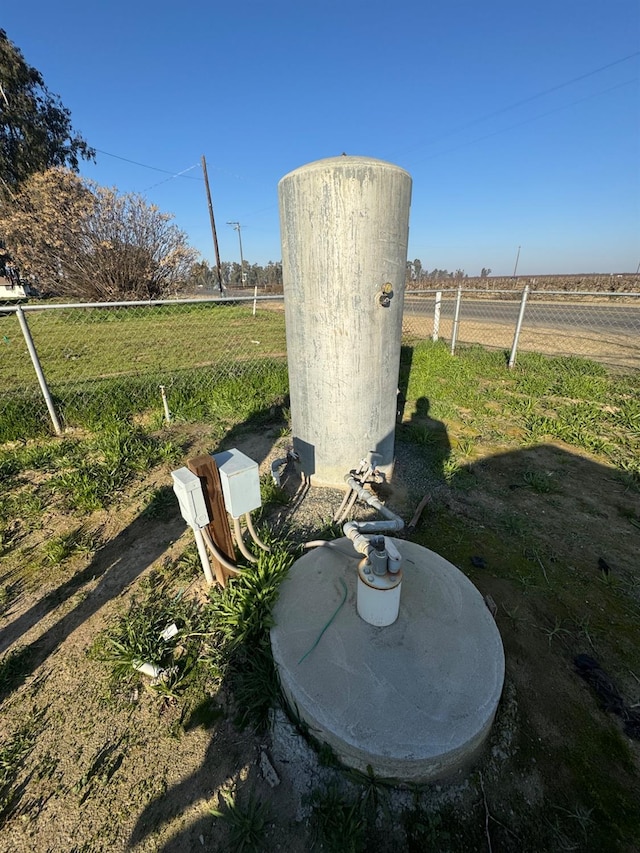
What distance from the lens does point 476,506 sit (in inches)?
128

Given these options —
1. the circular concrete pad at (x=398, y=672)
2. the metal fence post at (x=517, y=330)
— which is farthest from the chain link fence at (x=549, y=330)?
the circular concrete pad at (x=398, y=672)

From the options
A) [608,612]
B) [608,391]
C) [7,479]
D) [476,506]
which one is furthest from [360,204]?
[608,391]

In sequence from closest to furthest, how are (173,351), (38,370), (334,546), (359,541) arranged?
1. (359,541)
2. (334,546)
3. (38,370)
4. (173,351)

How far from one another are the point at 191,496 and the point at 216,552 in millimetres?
472

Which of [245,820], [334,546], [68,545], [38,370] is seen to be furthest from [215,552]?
[38,370]

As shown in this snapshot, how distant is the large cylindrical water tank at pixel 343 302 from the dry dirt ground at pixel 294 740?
821mm

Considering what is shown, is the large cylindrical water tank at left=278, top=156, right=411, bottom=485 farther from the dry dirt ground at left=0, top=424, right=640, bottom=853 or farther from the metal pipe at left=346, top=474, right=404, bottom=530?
the dry dirt ground at left=0, top=424, right=640, bottom=853

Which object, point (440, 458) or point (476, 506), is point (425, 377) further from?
point (476, 506)

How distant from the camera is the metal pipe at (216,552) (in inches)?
84.0

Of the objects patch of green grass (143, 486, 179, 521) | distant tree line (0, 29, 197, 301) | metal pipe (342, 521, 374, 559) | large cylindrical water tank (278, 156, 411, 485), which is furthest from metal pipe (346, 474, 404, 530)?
distant tree line (0, 29, 197, 301)

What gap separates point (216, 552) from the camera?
7.12 feet

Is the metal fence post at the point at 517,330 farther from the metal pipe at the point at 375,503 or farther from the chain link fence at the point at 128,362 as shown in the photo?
the metal pipe at the point at 375,503

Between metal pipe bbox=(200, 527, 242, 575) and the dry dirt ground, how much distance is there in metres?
0.38

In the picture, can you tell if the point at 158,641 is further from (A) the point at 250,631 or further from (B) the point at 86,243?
(B) the point at 86,243
